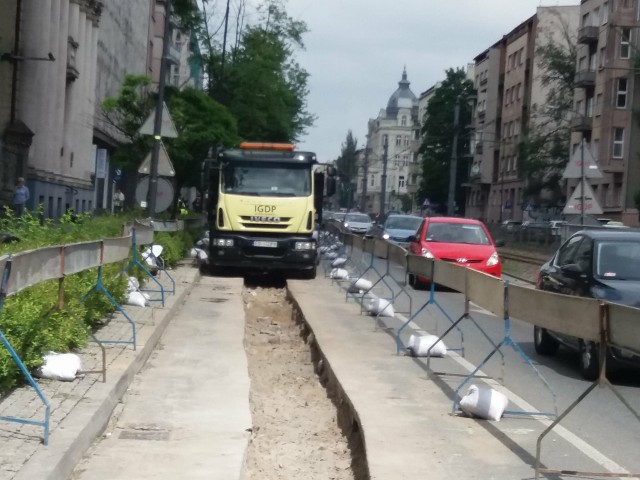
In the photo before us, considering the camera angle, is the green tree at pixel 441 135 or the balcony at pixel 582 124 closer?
the balcony at pixel 582 124

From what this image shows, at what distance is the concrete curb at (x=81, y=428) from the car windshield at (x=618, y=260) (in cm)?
489

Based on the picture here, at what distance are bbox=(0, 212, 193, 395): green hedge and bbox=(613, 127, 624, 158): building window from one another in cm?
5176

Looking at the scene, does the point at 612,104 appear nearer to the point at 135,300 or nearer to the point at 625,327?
the point at 135,300

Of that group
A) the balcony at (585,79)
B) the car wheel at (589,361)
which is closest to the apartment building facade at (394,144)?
the balcony at (585,79)

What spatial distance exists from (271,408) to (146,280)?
9.24 metres

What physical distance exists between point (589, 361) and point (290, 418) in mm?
3364

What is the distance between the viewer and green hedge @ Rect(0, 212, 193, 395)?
8.98m

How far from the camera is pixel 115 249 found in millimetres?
12383

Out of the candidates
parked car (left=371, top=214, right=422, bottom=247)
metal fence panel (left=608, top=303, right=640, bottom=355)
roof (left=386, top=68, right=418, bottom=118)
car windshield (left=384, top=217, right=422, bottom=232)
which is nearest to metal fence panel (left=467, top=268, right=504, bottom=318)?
metal fence panel (left=608, top=303, right=640, bottom=355)

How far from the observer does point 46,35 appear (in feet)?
140

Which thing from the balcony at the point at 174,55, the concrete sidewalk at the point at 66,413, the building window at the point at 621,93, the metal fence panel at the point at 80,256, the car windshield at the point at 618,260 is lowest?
the concrete sidewalk at the point at 66,413

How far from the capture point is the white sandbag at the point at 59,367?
9.34 meters

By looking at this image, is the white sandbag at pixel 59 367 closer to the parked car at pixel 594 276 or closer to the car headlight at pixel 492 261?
the parked car at pixel 594 276

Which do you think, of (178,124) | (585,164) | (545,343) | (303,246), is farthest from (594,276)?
(178,124)
